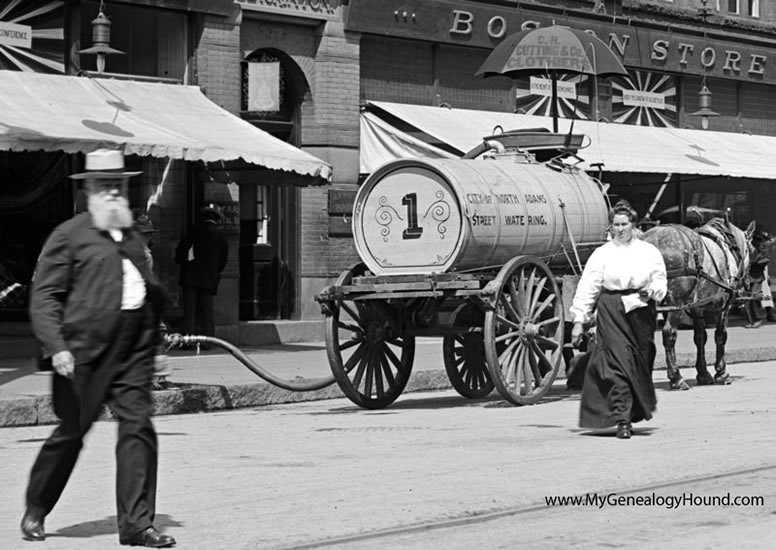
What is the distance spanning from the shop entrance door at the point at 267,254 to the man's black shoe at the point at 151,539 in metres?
15.2

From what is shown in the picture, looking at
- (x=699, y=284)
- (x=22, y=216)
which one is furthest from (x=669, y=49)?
(x=22, y=216)

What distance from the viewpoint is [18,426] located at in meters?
12.8

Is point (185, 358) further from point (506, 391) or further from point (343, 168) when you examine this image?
point (506, 391)

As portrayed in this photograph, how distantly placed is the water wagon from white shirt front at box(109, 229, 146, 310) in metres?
6.34

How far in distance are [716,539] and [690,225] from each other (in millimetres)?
11960

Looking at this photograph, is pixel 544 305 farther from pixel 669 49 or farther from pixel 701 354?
pixel 669 49

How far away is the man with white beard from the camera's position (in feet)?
23.0

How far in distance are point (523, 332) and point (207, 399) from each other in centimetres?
294

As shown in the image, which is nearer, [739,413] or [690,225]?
[739,413]

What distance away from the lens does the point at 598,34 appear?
86.5 ft

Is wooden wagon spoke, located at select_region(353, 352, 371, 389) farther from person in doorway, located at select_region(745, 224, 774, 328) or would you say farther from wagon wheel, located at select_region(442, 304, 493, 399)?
person in doorway, located at select_region(745, 224, 774, 328)

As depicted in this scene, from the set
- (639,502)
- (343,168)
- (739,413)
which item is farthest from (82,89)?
(639,502)

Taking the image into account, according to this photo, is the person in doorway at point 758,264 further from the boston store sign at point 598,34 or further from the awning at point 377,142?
the awning at point 377,142

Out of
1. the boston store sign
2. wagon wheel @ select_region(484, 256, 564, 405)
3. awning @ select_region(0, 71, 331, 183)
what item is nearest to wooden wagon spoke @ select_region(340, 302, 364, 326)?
wagon wheel @ select_region(484, 256, 564, 405)
